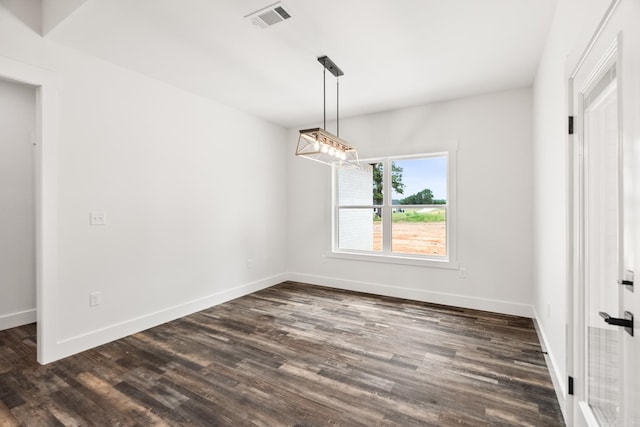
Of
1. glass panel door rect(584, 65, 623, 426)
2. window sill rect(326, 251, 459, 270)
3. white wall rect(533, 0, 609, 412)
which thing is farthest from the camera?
window sill rect(326, 251, 459, 270)

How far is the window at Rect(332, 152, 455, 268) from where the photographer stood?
420 centimetres

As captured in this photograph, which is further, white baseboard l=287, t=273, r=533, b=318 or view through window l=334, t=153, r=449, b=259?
view through window l=334, t=153, r=449, b=259

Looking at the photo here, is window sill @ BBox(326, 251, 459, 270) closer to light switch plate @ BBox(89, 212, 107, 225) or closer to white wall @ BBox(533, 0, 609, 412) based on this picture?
white wall @ BBox(533, 0, 609, 412)

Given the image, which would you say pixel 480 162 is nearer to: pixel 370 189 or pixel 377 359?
pixel 370 189

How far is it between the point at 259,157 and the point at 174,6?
9.00ft

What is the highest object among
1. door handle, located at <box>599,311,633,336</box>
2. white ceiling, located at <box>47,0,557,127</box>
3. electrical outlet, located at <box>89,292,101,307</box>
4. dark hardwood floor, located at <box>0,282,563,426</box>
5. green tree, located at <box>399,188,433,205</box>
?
white ceiling, located at <box>47,0,557,127</box>

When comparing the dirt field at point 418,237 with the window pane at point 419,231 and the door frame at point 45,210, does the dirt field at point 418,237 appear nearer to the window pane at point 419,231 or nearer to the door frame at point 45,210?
the window pane at point 419,231

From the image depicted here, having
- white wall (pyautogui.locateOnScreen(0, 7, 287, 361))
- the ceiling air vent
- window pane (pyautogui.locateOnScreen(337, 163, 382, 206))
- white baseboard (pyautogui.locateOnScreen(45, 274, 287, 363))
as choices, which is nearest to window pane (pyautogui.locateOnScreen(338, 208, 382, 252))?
window pane (pyautogui.locateOnScreen(337, 163, 382, 206))

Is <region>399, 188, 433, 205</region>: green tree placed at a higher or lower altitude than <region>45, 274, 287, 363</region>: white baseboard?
higher

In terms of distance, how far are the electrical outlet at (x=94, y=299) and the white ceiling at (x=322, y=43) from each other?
7.56 feet

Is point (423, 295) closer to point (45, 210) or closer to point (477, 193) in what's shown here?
point (477, 193)

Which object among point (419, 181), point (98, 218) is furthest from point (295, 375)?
Answer: point (419, 181)

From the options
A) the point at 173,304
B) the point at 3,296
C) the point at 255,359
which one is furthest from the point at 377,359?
the point at 3,296

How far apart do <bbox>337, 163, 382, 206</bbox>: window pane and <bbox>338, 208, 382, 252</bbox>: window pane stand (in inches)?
6.3
